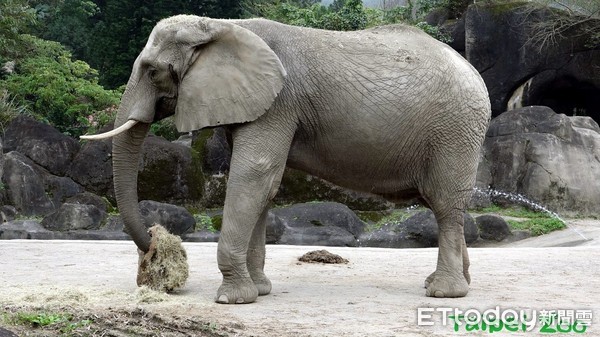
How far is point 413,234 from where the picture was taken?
55.1 feet

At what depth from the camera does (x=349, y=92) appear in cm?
750

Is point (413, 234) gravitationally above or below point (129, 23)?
below

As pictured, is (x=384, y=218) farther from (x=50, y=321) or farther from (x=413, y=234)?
(x=50, y=321)

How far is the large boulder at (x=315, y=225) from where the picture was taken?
1611 cm

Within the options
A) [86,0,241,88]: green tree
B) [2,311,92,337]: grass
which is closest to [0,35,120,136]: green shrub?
[86,0,241,88]: green tree

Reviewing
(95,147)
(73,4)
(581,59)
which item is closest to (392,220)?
(95,147)

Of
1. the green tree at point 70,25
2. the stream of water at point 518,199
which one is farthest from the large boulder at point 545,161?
the green tree at point 70,25

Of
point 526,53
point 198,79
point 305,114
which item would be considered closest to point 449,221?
point 305,114

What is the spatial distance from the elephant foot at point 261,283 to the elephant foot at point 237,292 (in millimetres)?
448

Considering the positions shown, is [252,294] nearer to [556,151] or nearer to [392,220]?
[392,220]

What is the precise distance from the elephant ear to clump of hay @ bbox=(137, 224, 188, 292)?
3.43 ft

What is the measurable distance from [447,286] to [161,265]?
8.41ft

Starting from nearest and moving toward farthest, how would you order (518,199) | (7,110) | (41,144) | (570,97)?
(41,144) → (518,199) → (7,110) → (570,97)

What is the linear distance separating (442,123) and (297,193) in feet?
36.0
